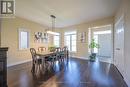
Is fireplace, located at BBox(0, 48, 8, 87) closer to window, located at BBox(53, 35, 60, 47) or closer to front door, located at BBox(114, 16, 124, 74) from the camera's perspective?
front door, located at BBox(114, 16, 124, 74)

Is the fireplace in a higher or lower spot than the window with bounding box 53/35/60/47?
lower

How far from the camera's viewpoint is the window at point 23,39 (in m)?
6.60

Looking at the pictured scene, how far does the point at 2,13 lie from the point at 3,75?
2.59 metres

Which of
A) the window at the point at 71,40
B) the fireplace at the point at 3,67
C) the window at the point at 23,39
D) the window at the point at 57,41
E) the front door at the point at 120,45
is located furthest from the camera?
the window at the point at 57,41

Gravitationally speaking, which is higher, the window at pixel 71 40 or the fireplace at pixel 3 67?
the window at pixel 71 40

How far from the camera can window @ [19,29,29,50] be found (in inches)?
260

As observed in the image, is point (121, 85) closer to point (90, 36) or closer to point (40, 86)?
point (40, 86)

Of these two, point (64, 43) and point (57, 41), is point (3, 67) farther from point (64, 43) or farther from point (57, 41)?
point (57, 41)

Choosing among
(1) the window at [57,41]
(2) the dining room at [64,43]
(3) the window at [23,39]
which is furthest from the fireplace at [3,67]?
(1) the window at [57,41]

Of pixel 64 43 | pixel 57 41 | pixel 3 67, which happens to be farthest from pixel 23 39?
pixel 3 67

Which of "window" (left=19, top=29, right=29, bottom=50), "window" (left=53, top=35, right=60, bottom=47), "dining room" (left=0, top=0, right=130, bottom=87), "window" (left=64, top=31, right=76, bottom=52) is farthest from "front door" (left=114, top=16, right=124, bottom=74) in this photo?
"window" (left=53, top=35, right=60, bottom=47)

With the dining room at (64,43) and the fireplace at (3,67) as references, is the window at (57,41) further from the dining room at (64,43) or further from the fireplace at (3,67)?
the fireplace at (3,67)

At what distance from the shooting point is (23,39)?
6879mm

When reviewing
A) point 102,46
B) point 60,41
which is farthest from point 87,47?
point 60,41
